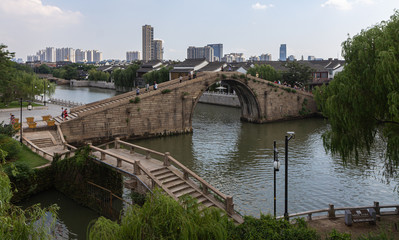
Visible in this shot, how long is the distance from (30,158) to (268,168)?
49.9 ft

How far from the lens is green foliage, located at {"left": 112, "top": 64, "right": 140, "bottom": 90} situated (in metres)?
89.6

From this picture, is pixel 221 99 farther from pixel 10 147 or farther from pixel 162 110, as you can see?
pixel 10 147

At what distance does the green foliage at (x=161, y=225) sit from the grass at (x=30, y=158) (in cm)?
1263

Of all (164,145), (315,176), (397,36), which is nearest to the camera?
(397,36)

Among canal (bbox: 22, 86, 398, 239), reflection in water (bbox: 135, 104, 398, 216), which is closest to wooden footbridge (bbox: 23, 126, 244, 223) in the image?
canal (bbox: 22, 86, 398, 239)

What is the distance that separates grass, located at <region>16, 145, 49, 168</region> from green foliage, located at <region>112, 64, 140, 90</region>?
221ft

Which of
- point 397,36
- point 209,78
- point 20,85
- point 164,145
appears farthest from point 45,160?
point 20,85

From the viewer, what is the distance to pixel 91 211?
18062mm

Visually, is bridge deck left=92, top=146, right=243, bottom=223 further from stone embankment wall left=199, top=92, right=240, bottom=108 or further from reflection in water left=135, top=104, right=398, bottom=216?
stone embankment wall left=199, top=92, right=240, bottom=108

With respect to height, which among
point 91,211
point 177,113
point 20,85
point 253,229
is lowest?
→ point 91,211

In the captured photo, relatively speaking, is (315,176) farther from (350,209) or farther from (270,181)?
(350,209)

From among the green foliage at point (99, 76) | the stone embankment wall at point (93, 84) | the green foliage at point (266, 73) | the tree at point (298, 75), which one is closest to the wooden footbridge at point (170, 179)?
the tree at point (298, 75)

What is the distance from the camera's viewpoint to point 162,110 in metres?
36.9

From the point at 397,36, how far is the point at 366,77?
1.94 m
